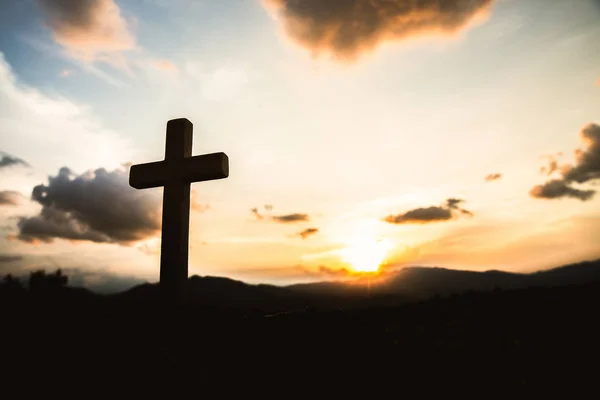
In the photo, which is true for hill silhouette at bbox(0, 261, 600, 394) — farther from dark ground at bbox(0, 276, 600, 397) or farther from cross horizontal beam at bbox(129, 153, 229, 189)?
cross horizontal beam at bbox(129, 153, 229, 189)

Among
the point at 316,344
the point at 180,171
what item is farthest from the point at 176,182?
the point at 316,344

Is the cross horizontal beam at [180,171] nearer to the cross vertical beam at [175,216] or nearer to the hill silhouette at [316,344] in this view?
the cross vertical beam at [175,216]

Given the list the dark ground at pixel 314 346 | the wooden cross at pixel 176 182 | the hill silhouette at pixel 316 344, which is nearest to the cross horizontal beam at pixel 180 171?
the wooden cross at pixel 176 182

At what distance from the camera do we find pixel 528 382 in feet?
10.4

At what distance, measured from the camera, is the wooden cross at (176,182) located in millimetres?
6254

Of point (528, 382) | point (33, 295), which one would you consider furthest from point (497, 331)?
point (33, 295)

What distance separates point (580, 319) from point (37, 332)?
5.83m

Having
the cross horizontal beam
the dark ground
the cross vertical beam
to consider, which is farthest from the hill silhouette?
the cross horizontal beam

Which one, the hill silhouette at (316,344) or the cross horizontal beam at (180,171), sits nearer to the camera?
the hill silhouette at (316,344)

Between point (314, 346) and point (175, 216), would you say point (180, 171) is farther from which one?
point (314, 346)

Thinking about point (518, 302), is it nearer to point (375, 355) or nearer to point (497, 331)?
point (497, 331)

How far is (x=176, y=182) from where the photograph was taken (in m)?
6.70

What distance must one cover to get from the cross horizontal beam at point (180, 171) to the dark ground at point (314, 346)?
2.60 meters

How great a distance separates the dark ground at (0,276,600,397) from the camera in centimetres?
330
